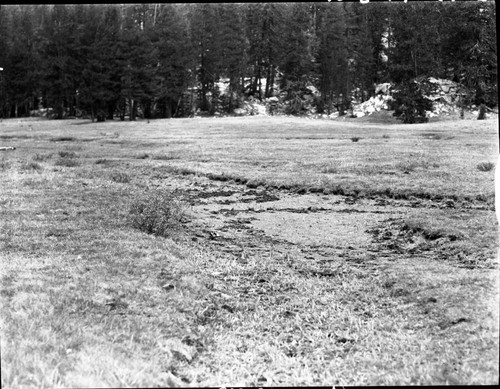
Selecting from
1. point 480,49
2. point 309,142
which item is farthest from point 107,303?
point 309,142

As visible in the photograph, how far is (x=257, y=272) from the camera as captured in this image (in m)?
10.5

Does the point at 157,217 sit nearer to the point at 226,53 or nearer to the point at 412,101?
the point at 412,101

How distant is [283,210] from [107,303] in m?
9.94

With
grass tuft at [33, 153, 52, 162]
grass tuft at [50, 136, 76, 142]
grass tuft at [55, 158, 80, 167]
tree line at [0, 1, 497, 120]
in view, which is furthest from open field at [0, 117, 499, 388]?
grass tuft at [50, 136, 76, 142]

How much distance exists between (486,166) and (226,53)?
39.2ft

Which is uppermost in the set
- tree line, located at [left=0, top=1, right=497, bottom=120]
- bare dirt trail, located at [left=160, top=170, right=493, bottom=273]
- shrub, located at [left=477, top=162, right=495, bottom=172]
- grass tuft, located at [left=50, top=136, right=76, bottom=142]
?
tree line, located at [left=0, top=1, right=497, bottom=120]

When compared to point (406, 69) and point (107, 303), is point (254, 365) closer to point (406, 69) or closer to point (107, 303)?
point (107, 303)

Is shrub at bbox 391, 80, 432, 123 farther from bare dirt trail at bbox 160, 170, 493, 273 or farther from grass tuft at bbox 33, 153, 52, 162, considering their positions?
grass tuft at bbox 33, 153, 52, 162

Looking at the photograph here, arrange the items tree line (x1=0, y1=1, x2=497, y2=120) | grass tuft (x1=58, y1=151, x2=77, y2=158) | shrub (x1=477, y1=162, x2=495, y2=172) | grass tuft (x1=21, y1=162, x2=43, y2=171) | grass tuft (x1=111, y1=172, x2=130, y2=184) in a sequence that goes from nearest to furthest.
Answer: tree line (x1=0, y1=1, x2=497, y2=120) → shrub (x1=477, y1=162, x2=495, y2=172) → grass tuft (x1=111, y1=172, x2=130, y2=184) → grass tuft (x1=21, y1=162, x2=43, y2=171) → grass tuft (x1=58, y1=151, x2=77, y2=158)

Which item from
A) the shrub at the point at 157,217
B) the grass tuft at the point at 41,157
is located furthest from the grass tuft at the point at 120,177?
the grass tuft at the point at 41,157

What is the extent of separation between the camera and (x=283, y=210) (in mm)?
16688

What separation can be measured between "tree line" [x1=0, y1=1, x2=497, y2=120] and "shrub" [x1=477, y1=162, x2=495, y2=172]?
5653 mm

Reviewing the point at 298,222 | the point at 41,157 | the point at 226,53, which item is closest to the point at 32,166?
the point at 41,157

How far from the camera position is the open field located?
539 cm
